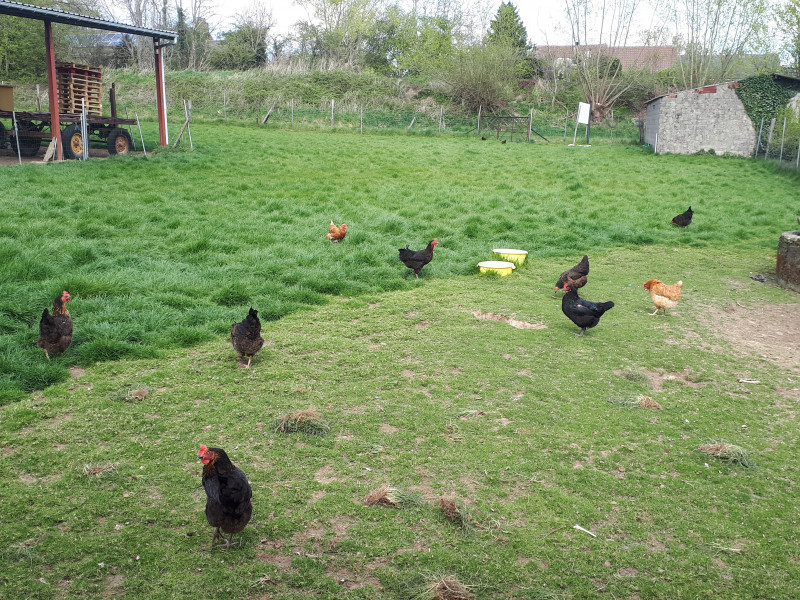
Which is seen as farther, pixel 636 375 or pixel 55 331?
pixel 636 375

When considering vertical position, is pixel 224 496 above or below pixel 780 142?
below

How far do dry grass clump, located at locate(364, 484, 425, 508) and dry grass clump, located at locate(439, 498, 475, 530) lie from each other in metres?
0.16

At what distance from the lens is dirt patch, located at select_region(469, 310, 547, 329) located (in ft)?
25.3

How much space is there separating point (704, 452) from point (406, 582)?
110 inches

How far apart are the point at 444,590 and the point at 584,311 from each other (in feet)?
15.8

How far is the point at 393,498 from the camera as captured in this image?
3939 mm

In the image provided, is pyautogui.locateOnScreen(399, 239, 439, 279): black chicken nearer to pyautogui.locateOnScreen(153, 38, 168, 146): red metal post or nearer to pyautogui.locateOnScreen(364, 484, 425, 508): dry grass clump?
pyautogui.locateOnScreen(364, 484, 425, 508): dry grass clump

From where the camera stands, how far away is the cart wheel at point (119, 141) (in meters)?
19.3

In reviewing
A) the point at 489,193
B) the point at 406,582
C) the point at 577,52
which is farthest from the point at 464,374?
the point at 577,52

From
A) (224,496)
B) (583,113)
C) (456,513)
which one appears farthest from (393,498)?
(583,113)

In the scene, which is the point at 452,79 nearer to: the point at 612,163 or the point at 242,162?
the point at 612,163

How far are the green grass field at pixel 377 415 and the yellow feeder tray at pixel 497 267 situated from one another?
19 centimetres

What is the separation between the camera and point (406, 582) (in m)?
3.22

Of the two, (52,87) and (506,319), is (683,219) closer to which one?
(506,319)
